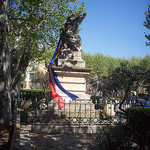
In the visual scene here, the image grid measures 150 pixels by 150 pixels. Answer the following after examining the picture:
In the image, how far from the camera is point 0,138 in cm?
486

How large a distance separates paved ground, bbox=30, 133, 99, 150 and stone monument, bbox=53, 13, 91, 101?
2.88 meters

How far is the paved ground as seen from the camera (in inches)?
221

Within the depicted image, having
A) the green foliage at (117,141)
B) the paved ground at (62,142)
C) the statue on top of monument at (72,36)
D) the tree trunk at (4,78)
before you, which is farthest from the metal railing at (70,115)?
the statue on top of monument at (72,36)

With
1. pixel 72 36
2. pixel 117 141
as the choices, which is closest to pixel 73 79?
pixel 72 36

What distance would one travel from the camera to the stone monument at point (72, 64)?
9530 millimetres

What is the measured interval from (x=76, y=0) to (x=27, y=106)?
1247 centimetres

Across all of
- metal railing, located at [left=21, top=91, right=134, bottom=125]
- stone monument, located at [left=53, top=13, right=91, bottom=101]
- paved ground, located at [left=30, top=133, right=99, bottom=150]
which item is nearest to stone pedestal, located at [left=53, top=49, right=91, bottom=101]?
stone monument, located at [left=53, top=13, right=91, bottom=101]

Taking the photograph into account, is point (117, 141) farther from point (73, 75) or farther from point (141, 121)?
point (73, 75)

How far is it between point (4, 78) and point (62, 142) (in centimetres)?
322

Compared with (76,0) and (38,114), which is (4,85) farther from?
(76,0)

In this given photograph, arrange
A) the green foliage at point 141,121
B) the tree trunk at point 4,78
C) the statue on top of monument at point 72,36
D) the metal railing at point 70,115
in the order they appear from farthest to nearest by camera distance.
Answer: the statue on top of monument at point 72,36 → the metal railing at point 70,115 → the green foliage at point 141,121 → the tree trunk at point 4,78

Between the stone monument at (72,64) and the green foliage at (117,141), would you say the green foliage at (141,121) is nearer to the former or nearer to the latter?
the green foliage at (117,141)

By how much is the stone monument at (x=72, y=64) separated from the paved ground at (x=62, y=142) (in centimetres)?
288

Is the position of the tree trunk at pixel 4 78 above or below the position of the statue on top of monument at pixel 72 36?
below
